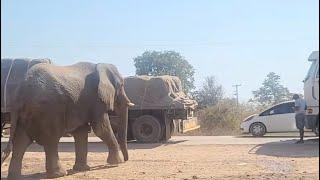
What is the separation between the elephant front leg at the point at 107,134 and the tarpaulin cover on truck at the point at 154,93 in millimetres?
7934

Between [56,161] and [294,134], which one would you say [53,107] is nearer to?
[56,161]

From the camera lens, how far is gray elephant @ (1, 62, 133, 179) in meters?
10.8

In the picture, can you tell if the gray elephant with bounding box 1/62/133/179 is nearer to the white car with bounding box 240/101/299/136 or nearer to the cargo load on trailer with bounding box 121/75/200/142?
the cargo load on trailer with bounding box 121/75/200/142

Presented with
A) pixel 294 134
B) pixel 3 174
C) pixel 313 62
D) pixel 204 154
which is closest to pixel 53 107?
Answer: pixel 3 174

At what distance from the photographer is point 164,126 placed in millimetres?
21734

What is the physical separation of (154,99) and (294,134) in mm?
7983

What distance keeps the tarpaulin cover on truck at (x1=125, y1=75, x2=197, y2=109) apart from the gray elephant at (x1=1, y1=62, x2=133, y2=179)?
8022 mm

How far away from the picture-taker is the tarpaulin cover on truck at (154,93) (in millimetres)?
21297

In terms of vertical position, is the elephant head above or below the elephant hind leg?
above

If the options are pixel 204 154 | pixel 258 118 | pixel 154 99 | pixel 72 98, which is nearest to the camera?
pixel 72 98

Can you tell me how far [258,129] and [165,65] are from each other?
41.6 meters

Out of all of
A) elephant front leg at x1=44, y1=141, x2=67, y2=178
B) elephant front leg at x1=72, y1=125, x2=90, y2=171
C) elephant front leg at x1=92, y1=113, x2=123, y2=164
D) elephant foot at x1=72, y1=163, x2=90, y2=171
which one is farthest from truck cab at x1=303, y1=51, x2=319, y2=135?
elephant front leg at x1=44, y1=141, x2=67, y2=178

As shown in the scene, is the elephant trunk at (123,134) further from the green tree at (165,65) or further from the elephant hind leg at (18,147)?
the green tree at (165,65)

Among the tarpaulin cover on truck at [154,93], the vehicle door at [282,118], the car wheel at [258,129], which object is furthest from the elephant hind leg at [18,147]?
the car wheel at [258,129]
